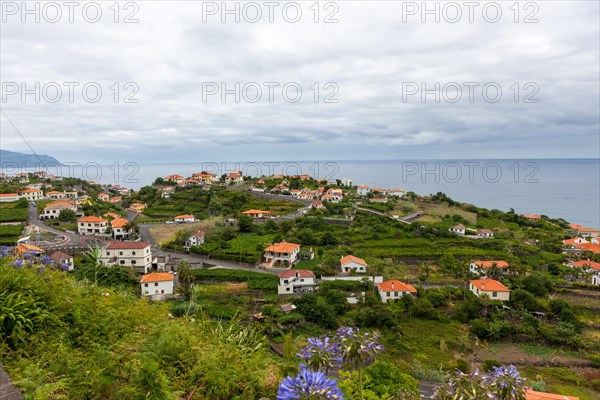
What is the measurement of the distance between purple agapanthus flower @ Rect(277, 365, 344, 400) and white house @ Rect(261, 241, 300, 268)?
27404mm

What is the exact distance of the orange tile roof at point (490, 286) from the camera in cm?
2344

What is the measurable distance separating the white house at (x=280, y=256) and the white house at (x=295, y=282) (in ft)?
14.3

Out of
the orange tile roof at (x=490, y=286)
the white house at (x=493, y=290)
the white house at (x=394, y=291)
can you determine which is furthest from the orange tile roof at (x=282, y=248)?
the white house at (x=493, y=290)

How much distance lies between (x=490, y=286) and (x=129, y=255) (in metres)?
25.6

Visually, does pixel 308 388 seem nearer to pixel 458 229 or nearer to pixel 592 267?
pixel 592 267

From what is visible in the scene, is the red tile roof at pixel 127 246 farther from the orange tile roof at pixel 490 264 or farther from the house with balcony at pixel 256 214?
the orange tile roof at pixel 490 264

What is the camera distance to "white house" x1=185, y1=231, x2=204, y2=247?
32.8m

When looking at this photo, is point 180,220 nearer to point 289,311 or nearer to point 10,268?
point 289,311

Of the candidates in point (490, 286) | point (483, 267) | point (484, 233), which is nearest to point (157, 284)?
point (490, 286)

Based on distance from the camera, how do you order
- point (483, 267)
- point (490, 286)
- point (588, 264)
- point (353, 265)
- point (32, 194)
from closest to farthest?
point (490, 286) → point (353, 265) → point (483, 267) → point (588, 264) → point (32, 194)

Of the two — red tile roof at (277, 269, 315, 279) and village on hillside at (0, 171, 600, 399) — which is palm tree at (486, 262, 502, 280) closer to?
village on hillside at (0, 171, 600, 399)

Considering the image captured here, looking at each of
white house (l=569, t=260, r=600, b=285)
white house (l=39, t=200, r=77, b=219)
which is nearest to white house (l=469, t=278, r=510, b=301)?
white house (l=569, t=260, r=600, b=285)

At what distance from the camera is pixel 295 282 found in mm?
24578

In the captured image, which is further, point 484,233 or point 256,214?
point 256,214
